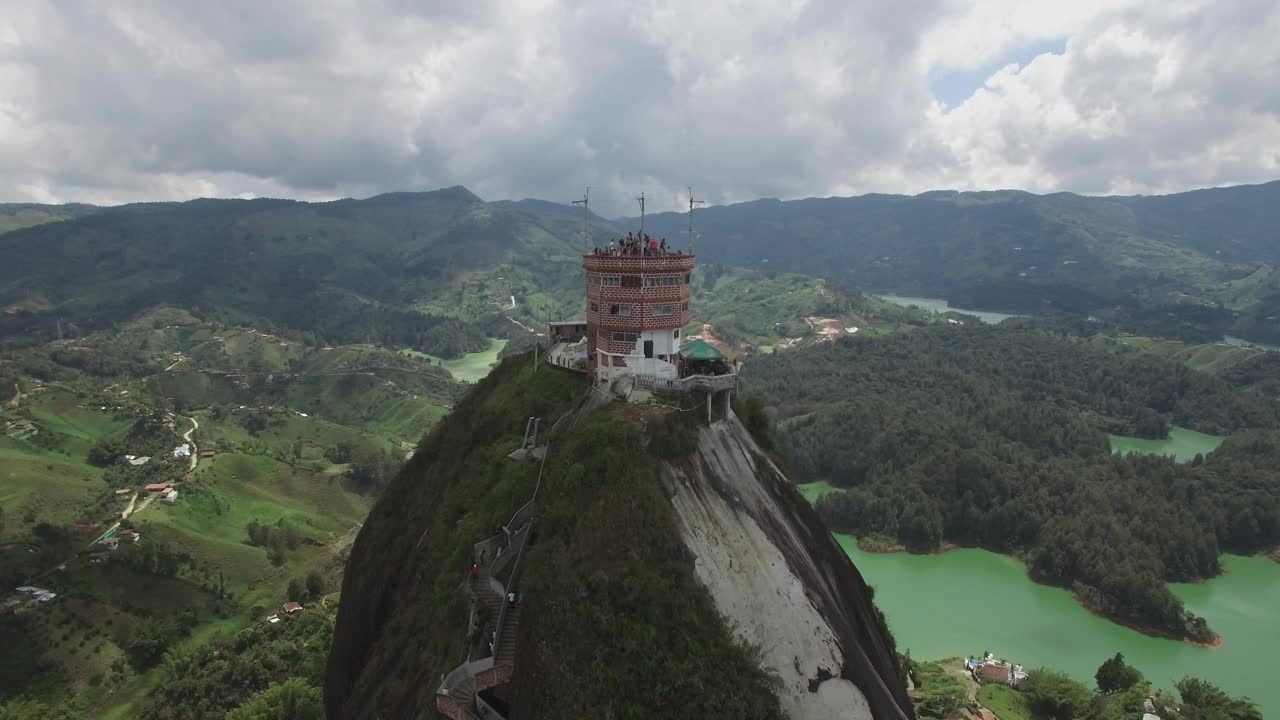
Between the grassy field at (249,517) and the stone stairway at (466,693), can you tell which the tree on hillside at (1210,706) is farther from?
the grassy field at (249,517)

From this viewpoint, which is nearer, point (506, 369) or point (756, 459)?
point (756, 459)

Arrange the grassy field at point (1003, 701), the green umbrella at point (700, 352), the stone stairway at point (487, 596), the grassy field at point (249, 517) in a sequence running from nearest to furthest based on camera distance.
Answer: the stone stairway at point (487, 596) → the green umbrella at point (700, 352) → the grassy field at point (1003, 701) → the grassy field at point (249, 517)

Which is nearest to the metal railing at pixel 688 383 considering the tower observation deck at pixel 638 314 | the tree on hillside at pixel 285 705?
the tower observation deck at pixel 638 314

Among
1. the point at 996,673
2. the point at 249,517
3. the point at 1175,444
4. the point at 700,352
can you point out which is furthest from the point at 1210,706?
the point at 1175,444

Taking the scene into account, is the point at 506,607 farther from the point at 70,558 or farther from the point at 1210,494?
the point at 1210,494

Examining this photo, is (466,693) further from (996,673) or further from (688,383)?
(996,673)

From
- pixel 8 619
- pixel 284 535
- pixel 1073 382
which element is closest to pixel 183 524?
pixel 284 535

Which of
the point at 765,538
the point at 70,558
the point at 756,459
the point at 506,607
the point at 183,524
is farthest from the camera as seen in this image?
the point at 183,524
